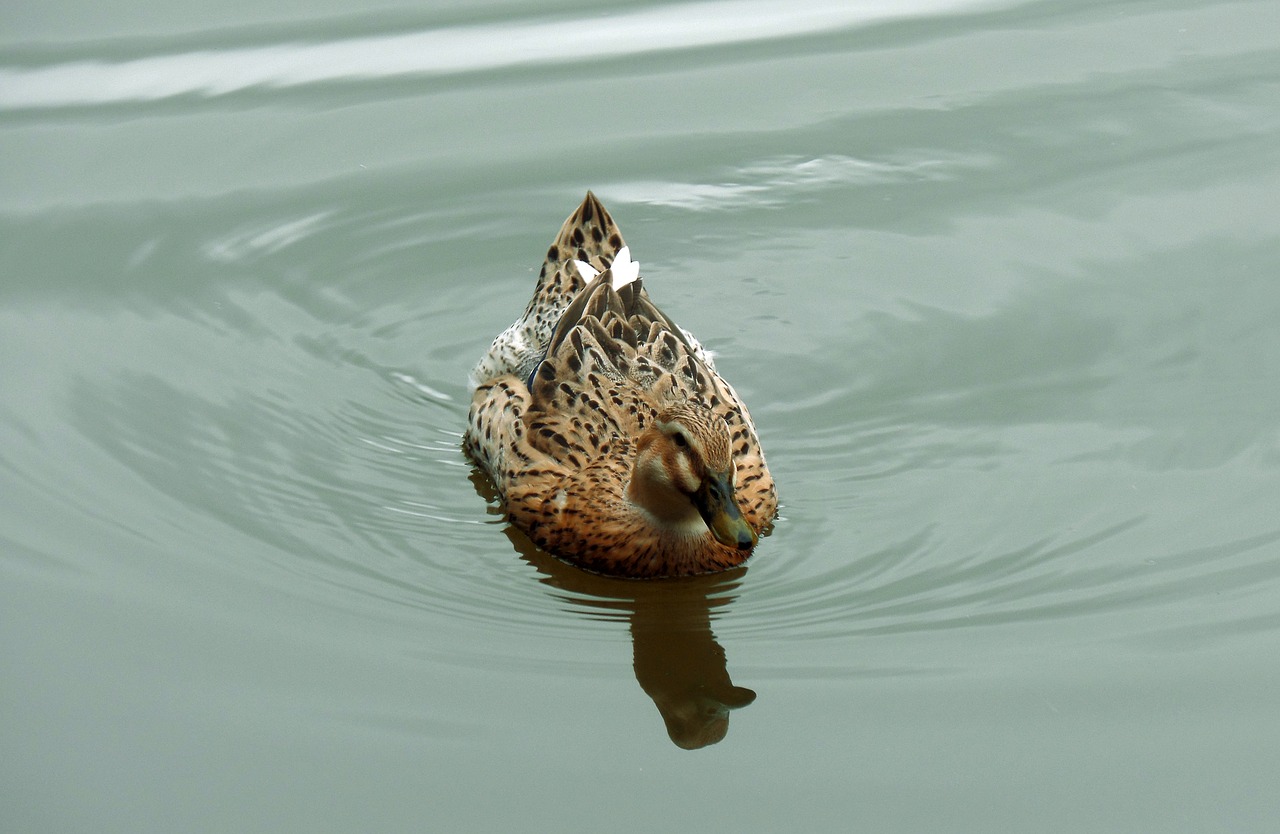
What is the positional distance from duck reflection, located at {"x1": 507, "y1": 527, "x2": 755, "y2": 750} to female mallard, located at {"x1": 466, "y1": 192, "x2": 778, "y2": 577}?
86mm

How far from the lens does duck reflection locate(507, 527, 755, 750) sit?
6492 millimetres

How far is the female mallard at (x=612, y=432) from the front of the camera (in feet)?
23.8

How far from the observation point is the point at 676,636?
7.03 meters

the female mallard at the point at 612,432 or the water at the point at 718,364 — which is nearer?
the water at the point at 718,364

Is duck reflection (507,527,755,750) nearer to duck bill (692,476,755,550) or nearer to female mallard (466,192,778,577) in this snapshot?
female mallard (466,192,778,577)

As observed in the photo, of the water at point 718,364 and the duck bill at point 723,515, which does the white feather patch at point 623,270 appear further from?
the duck bill at point 723,515

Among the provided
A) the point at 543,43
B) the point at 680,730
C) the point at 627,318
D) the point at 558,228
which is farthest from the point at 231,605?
the point at 543,43

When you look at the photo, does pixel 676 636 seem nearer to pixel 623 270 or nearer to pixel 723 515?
pixel 723 515

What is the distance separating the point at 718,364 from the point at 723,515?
7.59 ft

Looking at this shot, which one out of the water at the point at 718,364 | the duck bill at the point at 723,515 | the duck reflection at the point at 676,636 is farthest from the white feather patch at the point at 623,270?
the duck bill at the point at 723,515

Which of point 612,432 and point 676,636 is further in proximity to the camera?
point 612,432

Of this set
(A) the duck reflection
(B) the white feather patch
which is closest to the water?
(A) the duck reflection

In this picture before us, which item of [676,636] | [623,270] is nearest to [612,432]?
[623,270]

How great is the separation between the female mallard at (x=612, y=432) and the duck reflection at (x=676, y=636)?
0.09 metres
